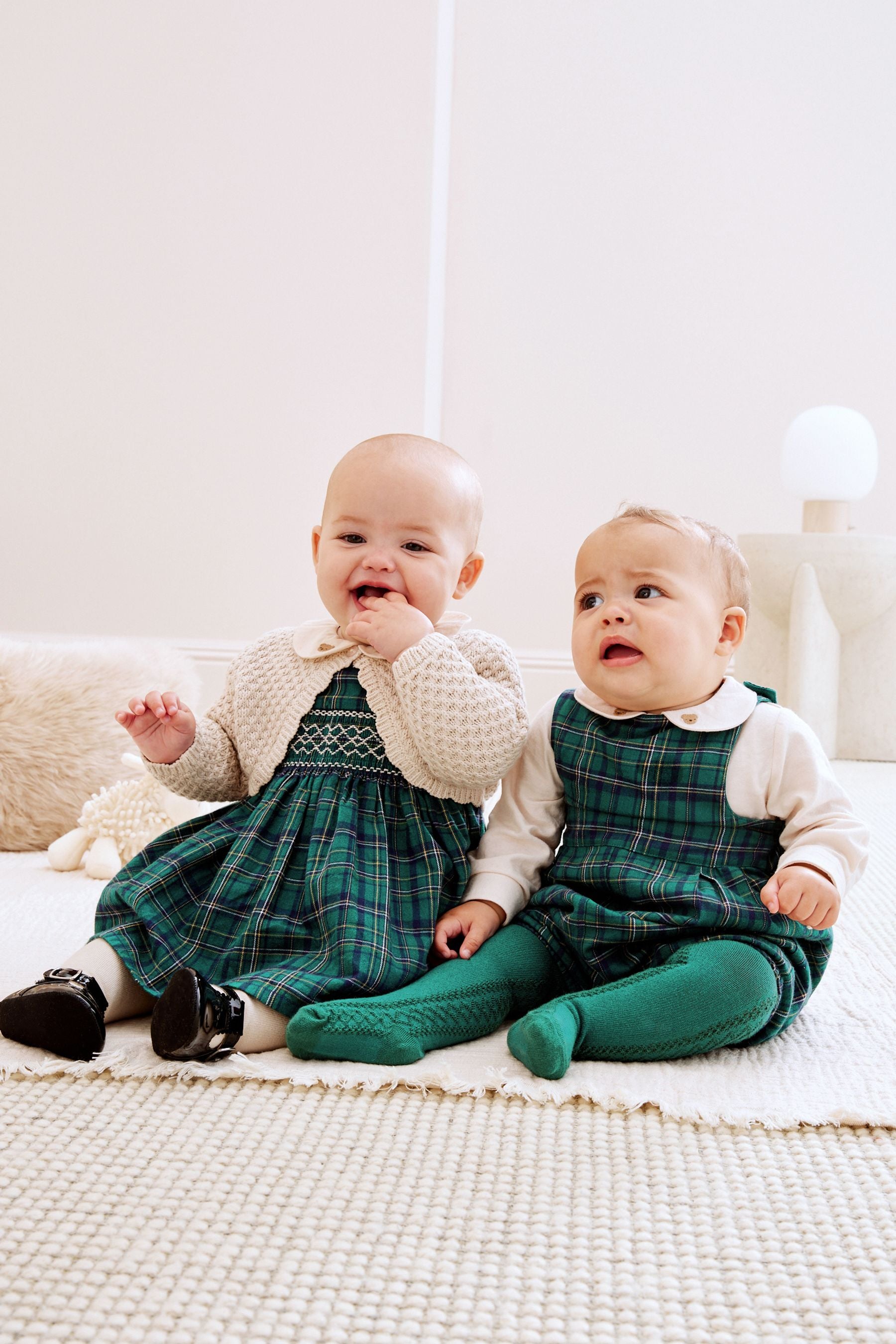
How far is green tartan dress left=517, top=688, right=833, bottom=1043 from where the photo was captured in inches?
35.7

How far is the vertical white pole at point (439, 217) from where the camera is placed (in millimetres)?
2756

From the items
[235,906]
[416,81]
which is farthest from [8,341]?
[235,906]

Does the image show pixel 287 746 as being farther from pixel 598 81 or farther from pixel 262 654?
pixel 598 81

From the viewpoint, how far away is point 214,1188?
2.05ft

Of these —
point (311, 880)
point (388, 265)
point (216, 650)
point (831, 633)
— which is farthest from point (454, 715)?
point (388, 265)

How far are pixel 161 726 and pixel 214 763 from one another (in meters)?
0.07

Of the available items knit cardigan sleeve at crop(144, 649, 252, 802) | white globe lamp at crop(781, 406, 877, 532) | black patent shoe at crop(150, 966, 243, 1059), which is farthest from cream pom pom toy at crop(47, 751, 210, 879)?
white globe lamp at crop(781, 406, 877, 532)

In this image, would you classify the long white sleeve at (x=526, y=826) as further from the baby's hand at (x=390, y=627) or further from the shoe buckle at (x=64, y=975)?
the shoe buckle at (x=64, y=975)

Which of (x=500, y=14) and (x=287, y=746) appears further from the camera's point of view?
(x=500, y=14)

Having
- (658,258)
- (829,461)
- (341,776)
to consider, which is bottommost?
(341,776)

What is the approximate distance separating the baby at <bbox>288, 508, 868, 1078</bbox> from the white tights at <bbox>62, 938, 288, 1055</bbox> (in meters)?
0.03

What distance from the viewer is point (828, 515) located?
2.55m

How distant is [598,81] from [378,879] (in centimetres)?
248

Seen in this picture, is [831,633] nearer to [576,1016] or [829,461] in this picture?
[829,461]
